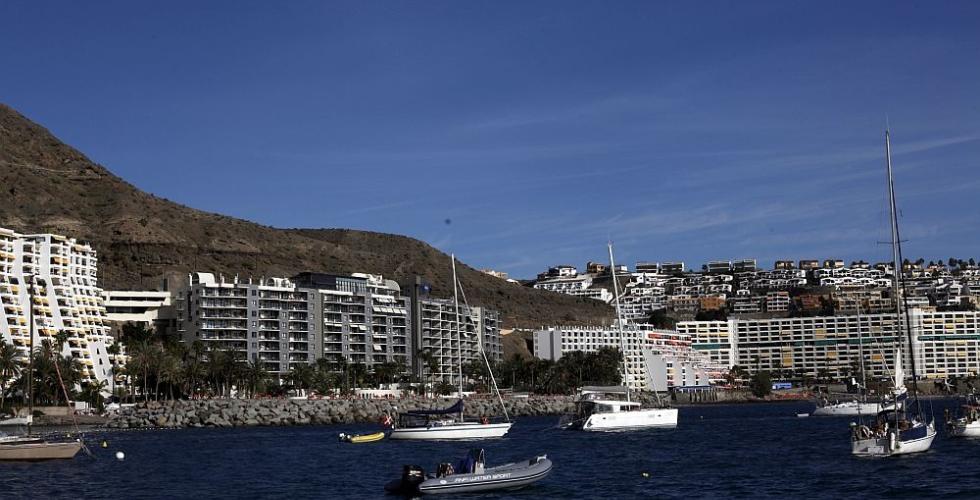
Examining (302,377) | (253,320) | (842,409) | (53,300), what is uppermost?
(53,300)

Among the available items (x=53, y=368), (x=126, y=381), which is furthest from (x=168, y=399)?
(x=53, y=368)

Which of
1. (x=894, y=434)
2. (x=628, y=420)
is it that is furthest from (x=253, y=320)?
(x=894, y=434)

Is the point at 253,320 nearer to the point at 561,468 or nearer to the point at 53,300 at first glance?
the point at 53,300

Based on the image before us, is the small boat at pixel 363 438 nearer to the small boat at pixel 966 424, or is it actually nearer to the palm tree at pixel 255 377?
the small boat at pixel 966 424

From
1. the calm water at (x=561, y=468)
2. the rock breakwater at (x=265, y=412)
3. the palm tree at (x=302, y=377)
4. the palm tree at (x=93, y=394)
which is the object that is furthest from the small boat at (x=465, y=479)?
the palm tree at (x=302, y=377)

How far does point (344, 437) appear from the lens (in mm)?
95562

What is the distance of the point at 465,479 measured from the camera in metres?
49.7

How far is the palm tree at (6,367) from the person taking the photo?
409 feet

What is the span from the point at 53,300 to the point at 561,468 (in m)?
109

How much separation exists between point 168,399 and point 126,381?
5972 millimetres

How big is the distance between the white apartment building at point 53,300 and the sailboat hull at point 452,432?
7000 cm

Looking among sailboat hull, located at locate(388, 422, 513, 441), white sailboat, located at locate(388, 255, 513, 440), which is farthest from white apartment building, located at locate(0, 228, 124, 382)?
sailboat hull, located at locate(388, 422, 513, 441)

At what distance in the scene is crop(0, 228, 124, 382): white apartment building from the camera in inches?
5930

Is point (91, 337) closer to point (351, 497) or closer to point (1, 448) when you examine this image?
point (1, 448)
